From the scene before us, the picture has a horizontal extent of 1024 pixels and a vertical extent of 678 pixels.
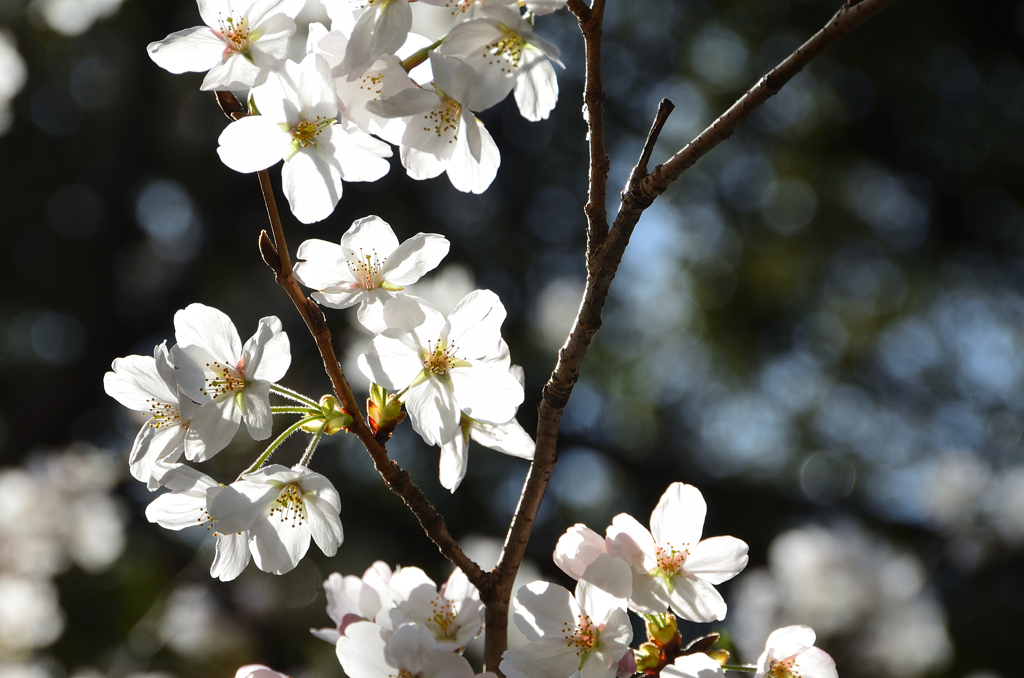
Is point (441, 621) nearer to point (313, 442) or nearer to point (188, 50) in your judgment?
point (313, 442)

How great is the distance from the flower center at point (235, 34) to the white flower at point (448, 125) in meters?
0.13

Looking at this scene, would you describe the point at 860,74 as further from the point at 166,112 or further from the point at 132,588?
the point at 132,588

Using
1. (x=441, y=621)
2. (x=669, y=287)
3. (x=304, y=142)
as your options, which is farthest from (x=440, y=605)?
(x=669, y=287)

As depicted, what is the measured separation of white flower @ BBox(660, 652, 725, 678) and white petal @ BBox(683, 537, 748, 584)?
8 cm

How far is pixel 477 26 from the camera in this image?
1.68ft

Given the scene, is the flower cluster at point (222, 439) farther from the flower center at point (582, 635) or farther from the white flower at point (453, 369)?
the flower center at point (582, 635)

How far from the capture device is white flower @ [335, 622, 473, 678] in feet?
1.98

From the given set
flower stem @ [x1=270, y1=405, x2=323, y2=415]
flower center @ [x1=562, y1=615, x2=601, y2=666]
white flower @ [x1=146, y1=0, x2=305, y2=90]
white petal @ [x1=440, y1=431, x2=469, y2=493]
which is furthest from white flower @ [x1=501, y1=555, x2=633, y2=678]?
white flower @ [x1=146, y1=0, x2=305, y2=90]

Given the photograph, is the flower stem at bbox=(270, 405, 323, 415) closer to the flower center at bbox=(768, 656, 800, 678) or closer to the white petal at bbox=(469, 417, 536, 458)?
the white petal at bbox=(469, 417, 536, 458)

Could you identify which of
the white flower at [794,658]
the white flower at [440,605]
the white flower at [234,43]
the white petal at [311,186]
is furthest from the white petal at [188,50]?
the white flower at [794,658]

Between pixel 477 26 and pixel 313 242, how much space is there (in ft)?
0.74

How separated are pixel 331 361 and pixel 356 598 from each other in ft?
0.96

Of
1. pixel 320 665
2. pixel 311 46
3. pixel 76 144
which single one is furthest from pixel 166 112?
pixel 311 46

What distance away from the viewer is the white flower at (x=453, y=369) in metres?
0.60
